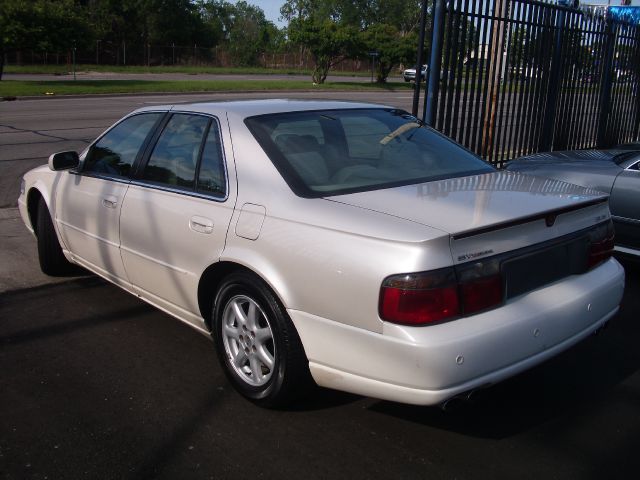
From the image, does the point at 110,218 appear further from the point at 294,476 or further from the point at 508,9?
the point at 508,9

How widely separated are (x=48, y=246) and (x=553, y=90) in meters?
7.70

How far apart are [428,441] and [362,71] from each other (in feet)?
213

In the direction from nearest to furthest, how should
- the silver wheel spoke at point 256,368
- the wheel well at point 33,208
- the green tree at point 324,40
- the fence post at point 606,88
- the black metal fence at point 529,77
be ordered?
the silver wheel spoke at point 256,368 < the wheel well at point 33,208 < the black metal fence at point 529,77 < the fence post at point 606,88 < the green tree at point 324,40

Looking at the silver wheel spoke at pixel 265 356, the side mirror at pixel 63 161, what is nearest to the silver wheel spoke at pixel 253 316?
the silver wheel spoke at pixel 265 356

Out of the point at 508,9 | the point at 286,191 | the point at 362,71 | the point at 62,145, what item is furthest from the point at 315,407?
the point at 362,71

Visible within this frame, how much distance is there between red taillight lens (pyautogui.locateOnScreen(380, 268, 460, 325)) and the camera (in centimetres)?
279

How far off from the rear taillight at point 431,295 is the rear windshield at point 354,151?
30.2 inches

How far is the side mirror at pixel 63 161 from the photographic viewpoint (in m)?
4.98

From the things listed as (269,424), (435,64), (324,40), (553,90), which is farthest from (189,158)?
(324,40)

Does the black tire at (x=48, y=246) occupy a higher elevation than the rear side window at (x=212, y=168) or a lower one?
lower

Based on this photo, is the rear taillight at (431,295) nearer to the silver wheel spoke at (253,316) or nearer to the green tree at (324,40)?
the silver wheel spoke at (253,316)

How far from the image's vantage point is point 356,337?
2955 millimetres

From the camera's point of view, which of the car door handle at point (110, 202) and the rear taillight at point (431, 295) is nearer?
the rear taillight at point (431, 295)

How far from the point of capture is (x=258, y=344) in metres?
3.48
